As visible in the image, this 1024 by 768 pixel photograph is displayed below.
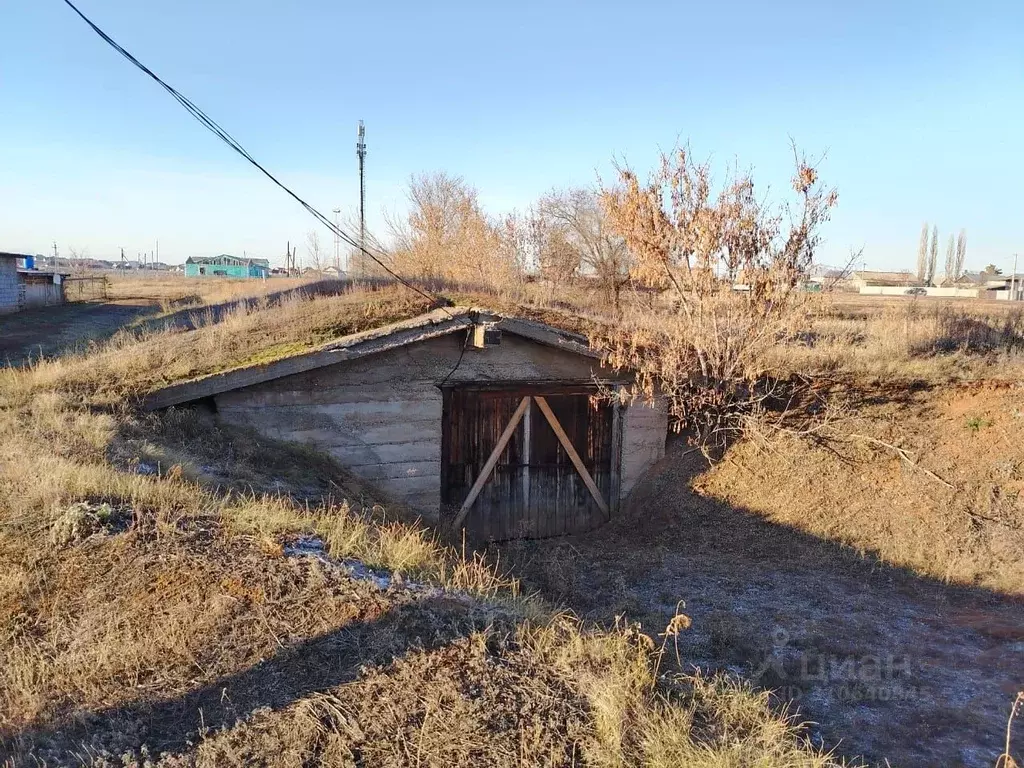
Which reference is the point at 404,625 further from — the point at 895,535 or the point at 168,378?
the point at 895,535

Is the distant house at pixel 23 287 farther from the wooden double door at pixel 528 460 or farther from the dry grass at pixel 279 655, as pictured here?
the dry grass at pixel 279 655

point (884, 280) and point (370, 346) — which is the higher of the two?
point (884, 280)

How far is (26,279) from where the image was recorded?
83.3ft

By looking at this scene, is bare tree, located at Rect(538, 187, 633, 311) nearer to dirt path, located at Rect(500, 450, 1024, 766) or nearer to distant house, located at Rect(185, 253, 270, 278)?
dirt path, located at Rect(500, 450, 1024, 766)

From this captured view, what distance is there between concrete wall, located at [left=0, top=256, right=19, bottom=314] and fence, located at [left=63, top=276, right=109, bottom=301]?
282 inches

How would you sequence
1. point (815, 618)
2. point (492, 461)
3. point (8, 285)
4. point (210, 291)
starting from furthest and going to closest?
point (210, 291) < point (8, 285) < point (492, 461) < point (815, 618)

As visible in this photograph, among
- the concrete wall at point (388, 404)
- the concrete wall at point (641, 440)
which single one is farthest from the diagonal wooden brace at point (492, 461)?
the concrete wall at point (641, 440)

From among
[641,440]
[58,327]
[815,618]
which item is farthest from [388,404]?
[58,327]

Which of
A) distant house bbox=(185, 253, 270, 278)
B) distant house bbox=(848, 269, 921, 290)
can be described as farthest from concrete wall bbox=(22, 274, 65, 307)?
distant house bbox=(848, 269, 921, 290)

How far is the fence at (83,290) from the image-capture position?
31414mm

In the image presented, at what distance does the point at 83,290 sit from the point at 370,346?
31.2 meters

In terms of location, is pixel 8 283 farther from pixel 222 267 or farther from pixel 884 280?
pixel 884 280

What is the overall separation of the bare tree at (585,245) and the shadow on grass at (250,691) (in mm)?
15702

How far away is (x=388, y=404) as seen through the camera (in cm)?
960
